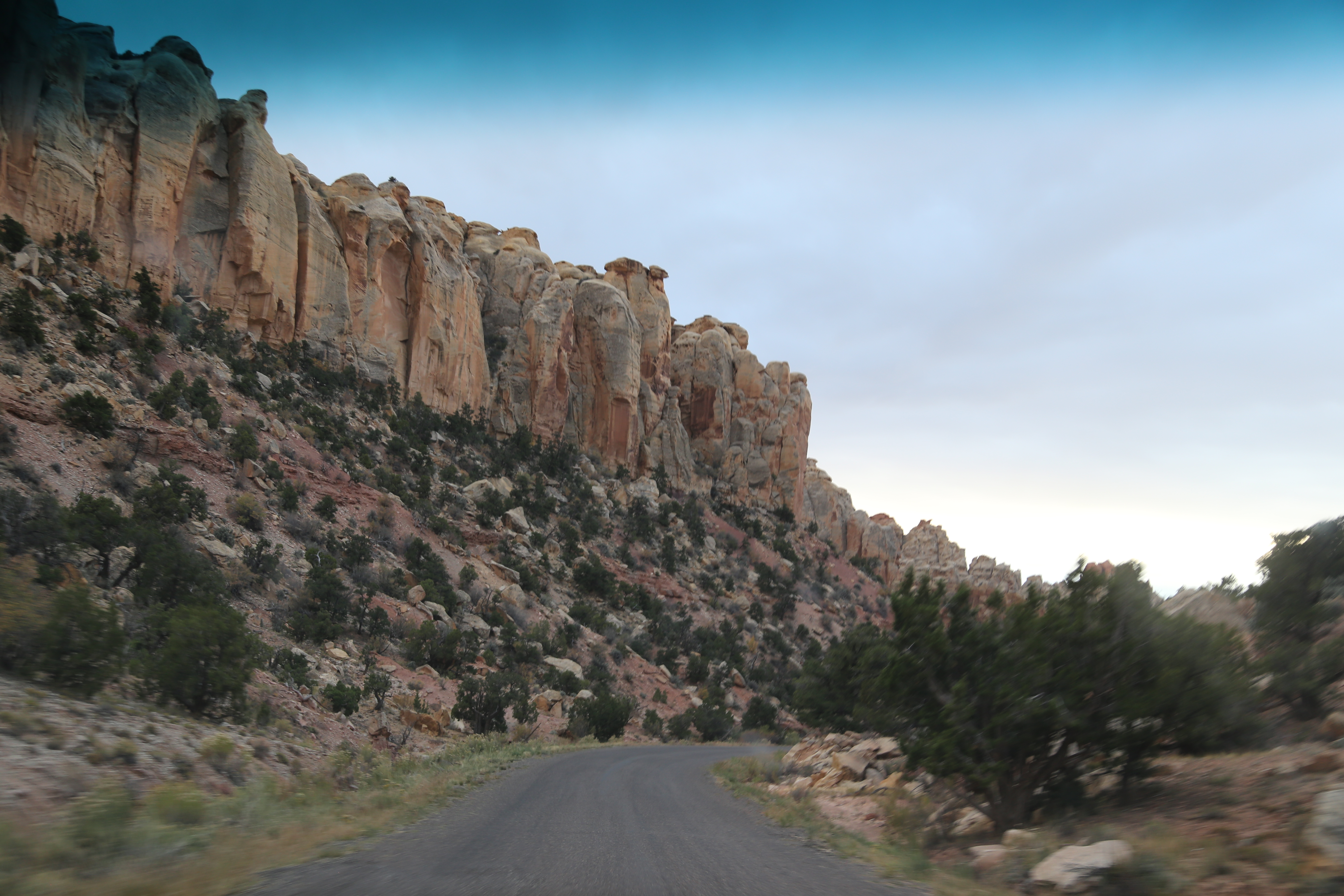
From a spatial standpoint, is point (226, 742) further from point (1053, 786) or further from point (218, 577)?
point (1053, 786)

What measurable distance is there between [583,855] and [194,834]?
12.1ft

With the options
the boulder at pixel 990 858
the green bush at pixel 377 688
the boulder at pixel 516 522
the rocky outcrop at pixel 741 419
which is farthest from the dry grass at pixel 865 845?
the rocky outcrop at pixel 741 419

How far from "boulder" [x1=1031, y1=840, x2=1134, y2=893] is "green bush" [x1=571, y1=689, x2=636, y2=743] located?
20455mm

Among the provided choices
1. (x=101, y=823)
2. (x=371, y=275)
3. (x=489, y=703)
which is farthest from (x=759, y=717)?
(x=371, y=275)

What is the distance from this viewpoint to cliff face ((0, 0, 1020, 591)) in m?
29.8

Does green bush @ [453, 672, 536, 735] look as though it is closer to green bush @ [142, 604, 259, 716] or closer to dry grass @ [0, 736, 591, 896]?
green bush @ [142, 604, 259, 716]

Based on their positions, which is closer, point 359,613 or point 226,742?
point 226,742

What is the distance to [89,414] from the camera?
20.6 m

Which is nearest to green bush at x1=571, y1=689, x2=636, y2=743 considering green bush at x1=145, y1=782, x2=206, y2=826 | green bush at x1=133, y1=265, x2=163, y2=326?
green bush at x1=145, y1=782, x2=206, y2=826

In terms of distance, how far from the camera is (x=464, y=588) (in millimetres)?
30219

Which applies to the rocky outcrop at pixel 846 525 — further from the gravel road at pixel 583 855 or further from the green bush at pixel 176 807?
the green bush at pixel 176 807

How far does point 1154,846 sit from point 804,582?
54.0 metres

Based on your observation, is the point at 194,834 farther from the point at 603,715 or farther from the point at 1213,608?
the point at 603,715

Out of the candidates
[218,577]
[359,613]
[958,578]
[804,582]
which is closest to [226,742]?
[218,577]
